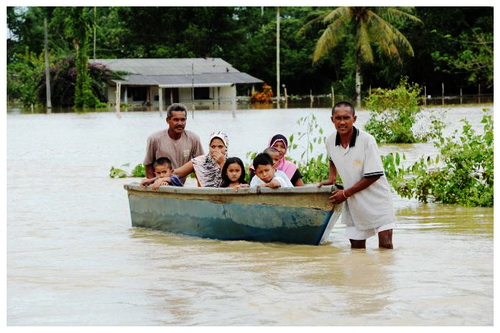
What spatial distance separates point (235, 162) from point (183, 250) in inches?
36.5

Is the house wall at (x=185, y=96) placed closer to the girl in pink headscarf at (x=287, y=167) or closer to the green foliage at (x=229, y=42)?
the green foliage at (x=229, y=42)

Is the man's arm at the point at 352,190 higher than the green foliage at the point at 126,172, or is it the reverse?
the man's arm at the point at 352,190

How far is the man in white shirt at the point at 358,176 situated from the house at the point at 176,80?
48446mm

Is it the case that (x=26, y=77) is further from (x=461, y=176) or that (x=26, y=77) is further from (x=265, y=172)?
(x=265, y=172)

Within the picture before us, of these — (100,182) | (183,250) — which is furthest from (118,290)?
(100,182)

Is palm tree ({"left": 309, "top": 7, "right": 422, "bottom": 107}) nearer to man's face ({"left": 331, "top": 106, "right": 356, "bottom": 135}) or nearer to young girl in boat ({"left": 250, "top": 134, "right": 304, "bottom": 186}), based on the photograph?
young girl in boat ({"left": 250, "top": 134, "right": 304, "bottom": 186})

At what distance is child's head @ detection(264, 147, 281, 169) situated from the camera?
845cm

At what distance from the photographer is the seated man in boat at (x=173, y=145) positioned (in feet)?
30.0

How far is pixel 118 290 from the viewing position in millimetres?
7035

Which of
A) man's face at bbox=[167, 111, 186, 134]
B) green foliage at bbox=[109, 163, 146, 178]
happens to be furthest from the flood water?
green foliage at bbox=[109, 163, 146, 178]

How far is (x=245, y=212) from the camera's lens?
850 cm

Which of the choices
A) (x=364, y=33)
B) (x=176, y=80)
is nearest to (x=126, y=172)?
(x=364, y=33)

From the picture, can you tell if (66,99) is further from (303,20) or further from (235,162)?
(235,162)

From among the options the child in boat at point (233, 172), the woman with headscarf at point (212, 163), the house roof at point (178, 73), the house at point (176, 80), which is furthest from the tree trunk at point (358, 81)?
the child in boat at point (233, 172)
